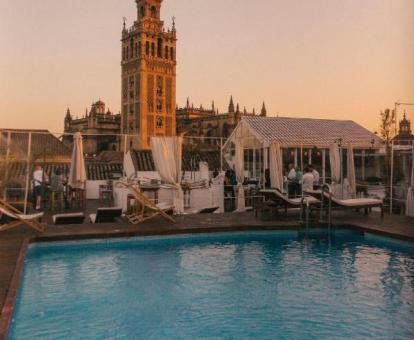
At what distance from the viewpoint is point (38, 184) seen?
42.7 feet

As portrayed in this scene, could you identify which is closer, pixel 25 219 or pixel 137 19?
pixel 25 219

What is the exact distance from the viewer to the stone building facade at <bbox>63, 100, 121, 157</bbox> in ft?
264

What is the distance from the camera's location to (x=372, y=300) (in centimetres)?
582

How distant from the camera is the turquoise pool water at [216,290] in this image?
16.2 feet

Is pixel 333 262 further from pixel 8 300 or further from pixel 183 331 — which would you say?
pixel 8 300

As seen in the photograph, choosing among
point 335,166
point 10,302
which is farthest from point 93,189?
point 10,302

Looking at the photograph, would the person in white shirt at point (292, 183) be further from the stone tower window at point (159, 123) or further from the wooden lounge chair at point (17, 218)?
the stone tower window at point (159, 123)

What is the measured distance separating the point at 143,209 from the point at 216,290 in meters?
4.31

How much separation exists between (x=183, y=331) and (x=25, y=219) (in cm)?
479

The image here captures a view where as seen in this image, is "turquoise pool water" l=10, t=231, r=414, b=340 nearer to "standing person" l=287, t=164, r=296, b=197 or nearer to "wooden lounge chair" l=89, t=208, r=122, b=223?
"wooden lounge chair" l=89, t=208, r=122, b=223

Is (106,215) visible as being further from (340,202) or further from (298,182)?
(298,182)

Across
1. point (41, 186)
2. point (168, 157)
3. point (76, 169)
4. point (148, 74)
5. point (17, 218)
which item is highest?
point (148, 74)

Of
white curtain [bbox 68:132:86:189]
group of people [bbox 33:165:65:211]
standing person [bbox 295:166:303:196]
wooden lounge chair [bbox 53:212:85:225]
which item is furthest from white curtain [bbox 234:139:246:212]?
group of people [bbox 33:165:65:211]

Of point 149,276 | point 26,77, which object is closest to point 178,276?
point 149,276
